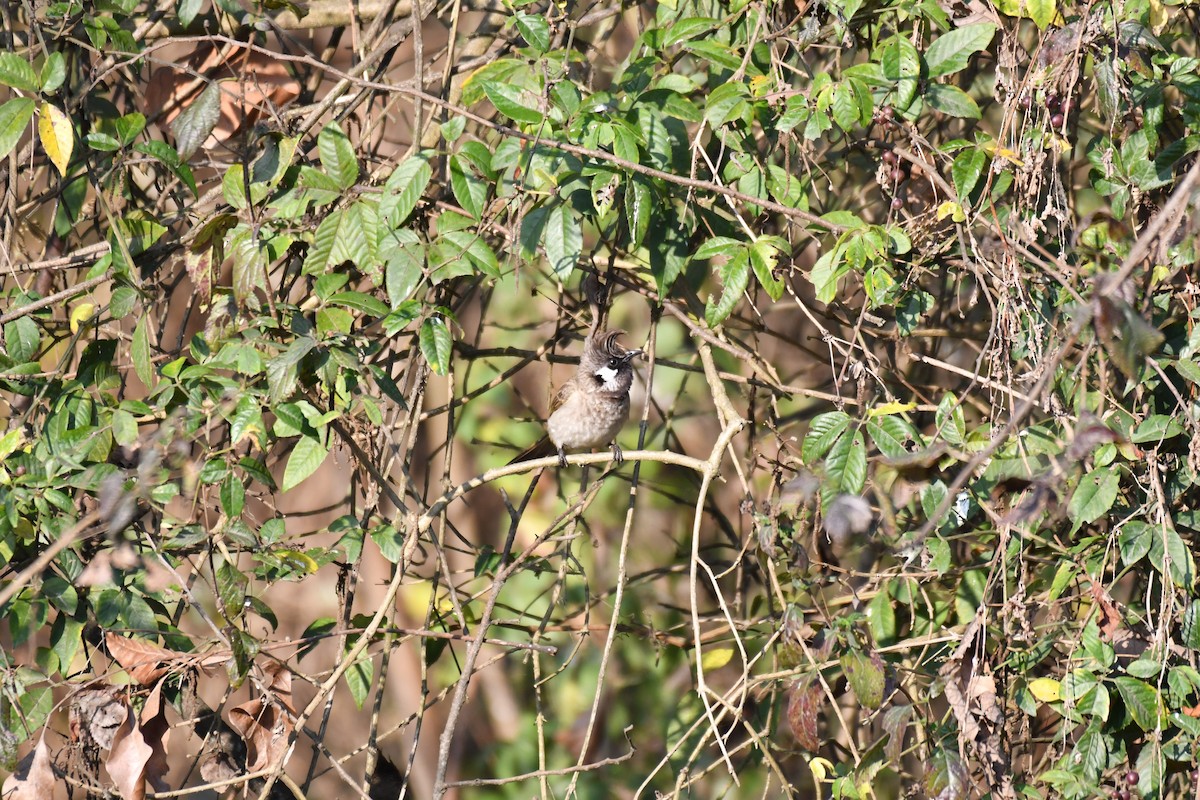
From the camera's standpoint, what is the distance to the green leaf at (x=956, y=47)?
266 centimetres

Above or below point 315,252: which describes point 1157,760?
below

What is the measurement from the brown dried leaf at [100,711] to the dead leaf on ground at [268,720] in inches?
9.7

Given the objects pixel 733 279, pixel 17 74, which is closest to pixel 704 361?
pixel 733 279

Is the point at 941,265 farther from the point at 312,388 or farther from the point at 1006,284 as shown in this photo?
the point at 312,388

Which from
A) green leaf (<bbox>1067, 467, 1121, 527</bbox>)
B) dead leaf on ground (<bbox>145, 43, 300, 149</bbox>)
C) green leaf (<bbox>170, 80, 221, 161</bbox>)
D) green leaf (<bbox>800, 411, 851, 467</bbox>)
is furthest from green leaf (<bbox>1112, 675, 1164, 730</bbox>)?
dead leaf on ground (<bbox>145, 43, 300, 149</bbox>)

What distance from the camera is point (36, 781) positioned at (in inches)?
95.3

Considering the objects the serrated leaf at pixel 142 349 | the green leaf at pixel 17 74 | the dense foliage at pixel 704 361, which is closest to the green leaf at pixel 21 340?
the dense foliage at pixel 704 361

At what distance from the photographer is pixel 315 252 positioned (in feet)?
8.52

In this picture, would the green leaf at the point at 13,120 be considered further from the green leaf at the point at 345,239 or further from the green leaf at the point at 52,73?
the green leaf at the point at 345,239

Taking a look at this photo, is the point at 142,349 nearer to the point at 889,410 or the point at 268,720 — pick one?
the point at 268,720

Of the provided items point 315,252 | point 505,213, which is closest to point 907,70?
point 505,213

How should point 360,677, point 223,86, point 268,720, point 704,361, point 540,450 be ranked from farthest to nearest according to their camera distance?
point 540,450, point 223,86, point 704,361, point 360,677, point 268,720

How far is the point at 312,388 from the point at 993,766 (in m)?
1.82

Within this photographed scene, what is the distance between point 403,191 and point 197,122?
2.03ft
